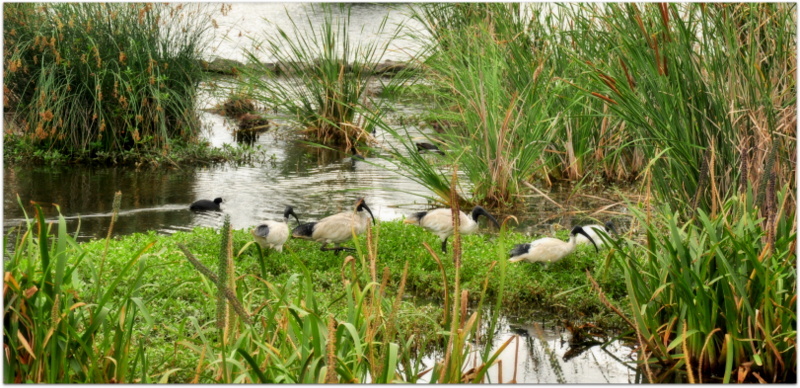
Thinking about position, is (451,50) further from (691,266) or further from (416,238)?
(691,266)

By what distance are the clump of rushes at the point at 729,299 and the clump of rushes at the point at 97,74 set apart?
654 centimetres

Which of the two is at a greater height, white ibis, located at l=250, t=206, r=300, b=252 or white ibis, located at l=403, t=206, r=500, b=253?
white ibis, located at l=403, t=206, r=500, b=253

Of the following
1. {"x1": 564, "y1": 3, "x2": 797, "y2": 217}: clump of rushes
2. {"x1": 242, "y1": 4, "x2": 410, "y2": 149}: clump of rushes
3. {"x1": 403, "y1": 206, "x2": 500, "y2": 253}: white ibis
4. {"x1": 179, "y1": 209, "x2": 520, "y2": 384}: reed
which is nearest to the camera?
{"x1": 179, "y1": 209, "x2": 520, "y2": 384}: reed

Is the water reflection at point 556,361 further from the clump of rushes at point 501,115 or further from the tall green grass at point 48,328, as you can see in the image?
the clump of rushes at point 501,115

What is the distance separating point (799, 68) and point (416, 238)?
314cm

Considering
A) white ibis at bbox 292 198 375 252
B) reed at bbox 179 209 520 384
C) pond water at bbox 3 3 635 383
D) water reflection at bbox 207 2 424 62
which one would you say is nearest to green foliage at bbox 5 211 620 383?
reed at bbox 179 209 520 384

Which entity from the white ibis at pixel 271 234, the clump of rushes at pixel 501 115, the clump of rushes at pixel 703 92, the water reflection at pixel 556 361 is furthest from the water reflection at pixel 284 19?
the water reflection at pixel 556 361

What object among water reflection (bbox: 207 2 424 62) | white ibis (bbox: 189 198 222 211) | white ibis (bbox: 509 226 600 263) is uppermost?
water reflection (bbox: 207 2 424 62)

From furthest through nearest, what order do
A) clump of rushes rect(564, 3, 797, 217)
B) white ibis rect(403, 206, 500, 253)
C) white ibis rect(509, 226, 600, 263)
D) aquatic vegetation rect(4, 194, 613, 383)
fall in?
white ibis rect(403, 206, 500, 253)
white ibis rect(509, 226, 600, 263)
clump of rushes rect(564, 3, 797, 217)
aquatic vegetation rect(4, 194, 613, 383)

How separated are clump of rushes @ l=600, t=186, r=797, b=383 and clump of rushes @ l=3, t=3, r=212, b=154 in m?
6.54

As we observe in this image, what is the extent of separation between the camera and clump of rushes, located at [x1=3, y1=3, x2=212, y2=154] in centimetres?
961

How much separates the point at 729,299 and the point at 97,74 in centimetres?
738

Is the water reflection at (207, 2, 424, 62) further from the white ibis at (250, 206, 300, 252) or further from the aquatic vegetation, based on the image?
the aquatic vegetation

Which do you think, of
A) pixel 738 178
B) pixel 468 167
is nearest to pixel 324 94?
pixel 468 167
